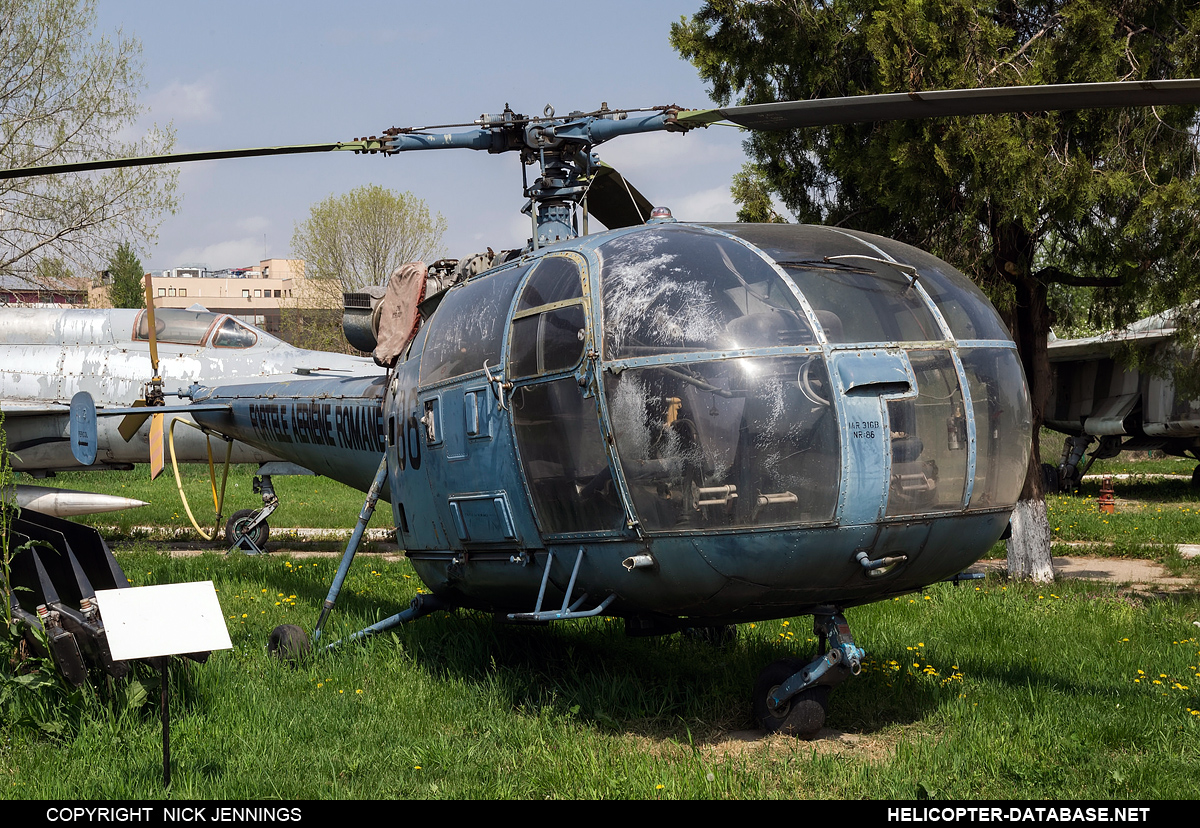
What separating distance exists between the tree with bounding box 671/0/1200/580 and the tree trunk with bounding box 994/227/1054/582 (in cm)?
2

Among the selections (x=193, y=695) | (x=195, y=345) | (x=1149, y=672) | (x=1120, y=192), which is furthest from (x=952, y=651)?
(x=195, y=345)

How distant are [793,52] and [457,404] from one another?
5.58 m

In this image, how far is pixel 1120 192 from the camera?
27.1ft

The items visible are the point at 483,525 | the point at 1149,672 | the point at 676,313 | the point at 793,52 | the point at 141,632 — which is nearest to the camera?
the point at 141,632

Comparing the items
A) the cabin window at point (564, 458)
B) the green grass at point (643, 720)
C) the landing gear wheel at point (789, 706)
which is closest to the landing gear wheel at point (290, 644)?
the green grass at point (643, 720)

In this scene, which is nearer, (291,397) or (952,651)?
(952,651)

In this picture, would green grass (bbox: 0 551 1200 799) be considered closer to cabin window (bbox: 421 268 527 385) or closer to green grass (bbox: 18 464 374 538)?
cabin window (bbox: 421 268 527 385)

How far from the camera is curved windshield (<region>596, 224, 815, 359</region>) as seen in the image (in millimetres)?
4727

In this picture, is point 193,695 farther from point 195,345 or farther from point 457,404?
point 195,345

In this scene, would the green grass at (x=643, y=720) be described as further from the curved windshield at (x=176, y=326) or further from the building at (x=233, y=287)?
the building at (x=233, y=287)

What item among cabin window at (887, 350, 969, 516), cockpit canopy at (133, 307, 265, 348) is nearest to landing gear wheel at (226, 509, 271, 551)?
cockpit canopy at (133, 307, 265, 348)

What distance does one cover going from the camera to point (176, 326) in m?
15.1

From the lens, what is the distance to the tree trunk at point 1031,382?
9.78 metres

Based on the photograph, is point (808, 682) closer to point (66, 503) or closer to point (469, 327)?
point (469, 327)
